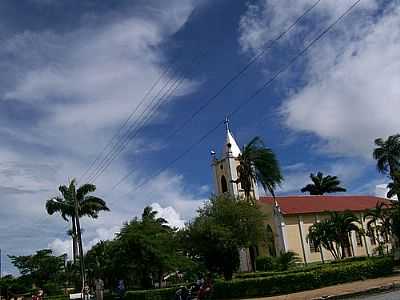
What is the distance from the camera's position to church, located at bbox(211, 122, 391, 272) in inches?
2313

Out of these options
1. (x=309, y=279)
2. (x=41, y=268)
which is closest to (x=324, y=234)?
(x=309, y=279)

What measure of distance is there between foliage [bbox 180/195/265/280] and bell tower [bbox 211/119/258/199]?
83.7 feet

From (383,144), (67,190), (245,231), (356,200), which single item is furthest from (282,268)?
(356,200)

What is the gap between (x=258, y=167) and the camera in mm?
48688

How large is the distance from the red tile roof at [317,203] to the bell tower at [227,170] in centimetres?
371

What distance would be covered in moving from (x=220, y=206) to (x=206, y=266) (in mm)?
4146

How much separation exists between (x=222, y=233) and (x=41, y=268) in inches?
2041

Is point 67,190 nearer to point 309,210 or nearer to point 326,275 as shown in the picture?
point 309,210

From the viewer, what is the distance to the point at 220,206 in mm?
36031

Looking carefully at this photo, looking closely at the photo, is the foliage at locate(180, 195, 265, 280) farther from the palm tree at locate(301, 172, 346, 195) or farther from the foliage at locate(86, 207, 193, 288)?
the palm tree at locate(301, 172, 346, 195)

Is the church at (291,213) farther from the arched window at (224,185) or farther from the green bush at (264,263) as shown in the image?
the green bush at (264,263)

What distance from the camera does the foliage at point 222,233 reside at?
33531 millimetres

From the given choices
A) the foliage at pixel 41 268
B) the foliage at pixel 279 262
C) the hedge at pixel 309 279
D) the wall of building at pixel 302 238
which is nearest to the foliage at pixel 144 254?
the foliage at pixel 279 262

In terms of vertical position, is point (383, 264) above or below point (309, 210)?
below
